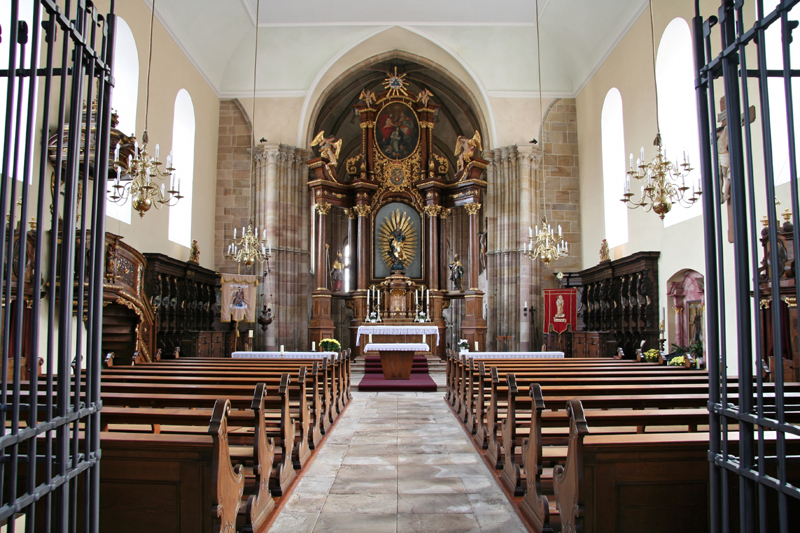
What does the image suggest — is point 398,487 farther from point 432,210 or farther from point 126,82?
point 432,210

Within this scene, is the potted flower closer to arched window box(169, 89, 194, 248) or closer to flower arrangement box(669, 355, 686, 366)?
flower arrangement box(669, 355, 686, 366)

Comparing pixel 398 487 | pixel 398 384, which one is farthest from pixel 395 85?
pixel 398 487

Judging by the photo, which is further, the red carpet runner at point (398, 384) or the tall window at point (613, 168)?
the tall window at point (613, 168)

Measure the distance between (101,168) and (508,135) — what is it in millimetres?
16419

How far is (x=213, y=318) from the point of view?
1603cm

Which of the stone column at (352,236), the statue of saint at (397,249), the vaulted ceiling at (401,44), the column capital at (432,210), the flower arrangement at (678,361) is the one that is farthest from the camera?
the stone column at (352,236)

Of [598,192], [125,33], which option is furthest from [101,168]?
[598,192]

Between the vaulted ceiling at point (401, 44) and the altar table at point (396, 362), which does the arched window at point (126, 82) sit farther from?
the altar table at point (396, 362)

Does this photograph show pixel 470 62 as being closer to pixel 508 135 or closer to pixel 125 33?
pixel 508 135

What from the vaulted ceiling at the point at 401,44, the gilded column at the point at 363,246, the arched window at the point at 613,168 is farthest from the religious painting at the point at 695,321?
the gilded column at the point at 363,246

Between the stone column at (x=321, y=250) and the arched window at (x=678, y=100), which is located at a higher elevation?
the arched window at (x=678, y=100)

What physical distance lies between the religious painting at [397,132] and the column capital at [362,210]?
6.56 ft

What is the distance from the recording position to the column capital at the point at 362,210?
19516mm

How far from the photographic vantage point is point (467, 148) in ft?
60.7
